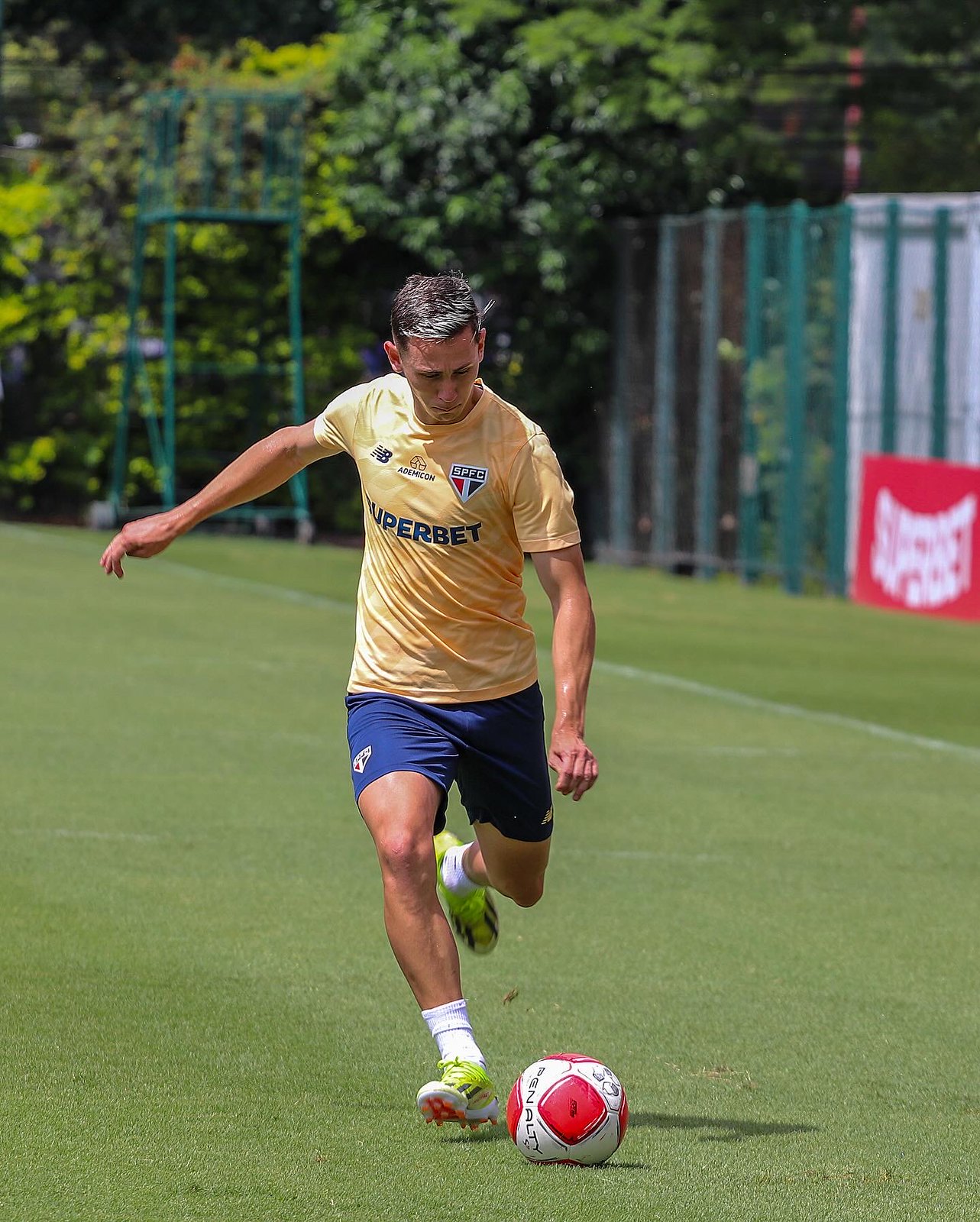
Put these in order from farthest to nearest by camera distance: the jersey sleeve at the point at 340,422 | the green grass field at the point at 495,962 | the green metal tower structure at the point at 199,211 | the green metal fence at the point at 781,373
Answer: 1. the green metal tower structure at the point at 199,211
2. the green metal fence at the point at 781,373
3. the jersey sleeve at the point at 340,422
4. the green grass field at the point at 495,962

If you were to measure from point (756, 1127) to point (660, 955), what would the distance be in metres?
1.96

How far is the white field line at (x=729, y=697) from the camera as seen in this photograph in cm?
1297

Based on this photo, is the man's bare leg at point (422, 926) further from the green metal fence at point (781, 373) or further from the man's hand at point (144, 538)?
the green metal fence at point (781, 373)

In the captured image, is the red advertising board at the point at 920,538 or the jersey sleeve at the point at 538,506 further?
the red advertising board at the point at 920,538

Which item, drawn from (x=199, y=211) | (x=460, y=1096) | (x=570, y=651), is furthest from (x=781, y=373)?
(x=460, y=1096)

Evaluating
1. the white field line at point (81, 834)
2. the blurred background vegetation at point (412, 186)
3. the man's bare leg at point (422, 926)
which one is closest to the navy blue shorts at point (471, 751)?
the man's bare leg at point (422, 926)

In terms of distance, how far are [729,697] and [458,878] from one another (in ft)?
25.7

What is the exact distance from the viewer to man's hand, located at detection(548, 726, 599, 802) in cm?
558

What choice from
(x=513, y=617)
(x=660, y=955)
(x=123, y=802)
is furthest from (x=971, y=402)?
(x=513, y=617)

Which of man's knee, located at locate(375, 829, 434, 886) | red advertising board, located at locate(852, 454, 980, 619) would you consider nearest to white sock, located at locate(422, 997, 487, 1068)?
man's knee, located at locate(375, 829, 434, 886)

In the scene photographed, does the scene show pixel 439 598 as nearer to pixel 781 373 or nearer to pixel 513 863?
pixel 513 863

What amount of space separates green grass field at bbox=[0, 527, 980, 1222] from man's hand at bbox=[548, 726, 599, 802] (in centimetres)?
88

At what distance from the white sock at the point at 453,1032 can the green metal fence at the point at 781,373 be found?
14911mm

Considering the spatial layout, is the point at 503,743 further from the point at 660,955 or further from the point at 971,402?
the point at 971,402
